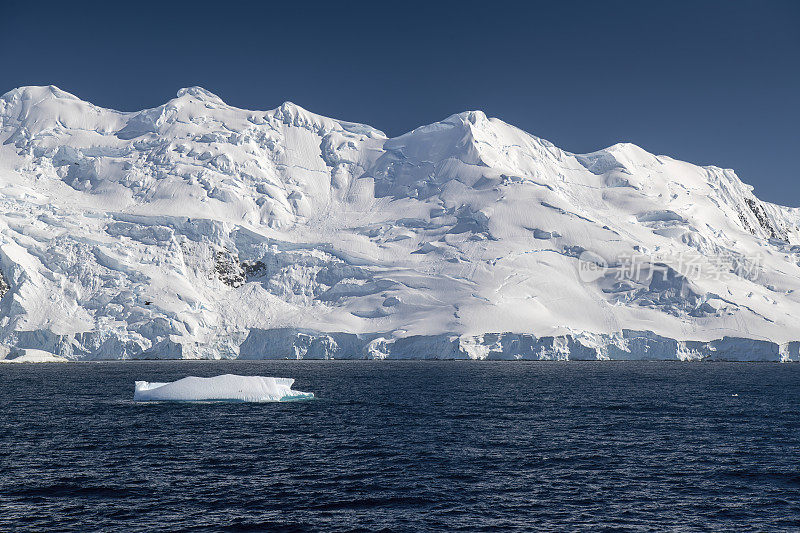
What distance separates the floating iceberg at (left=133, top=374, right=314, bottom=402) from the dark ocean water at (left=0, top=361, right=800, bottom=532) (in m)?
1.24

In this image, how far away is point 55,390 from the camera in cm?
9469

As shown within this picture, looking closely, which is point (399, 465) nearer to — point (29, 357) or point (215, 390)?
point (215, 390)

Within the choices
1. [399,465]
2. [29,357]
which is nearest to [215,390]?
[399,465]

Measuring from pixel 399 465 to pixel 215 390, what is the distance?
39727 millimetres

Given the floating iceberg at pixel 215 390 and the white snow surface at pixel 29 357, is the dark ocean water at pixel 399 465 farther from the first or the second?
the white snow surface at pixel 29 357

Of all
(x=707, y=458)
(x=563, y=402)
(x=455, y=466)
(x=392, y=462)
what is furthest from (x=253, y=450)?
(x=563, y=402)

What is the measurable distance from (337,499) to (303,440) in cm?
1814

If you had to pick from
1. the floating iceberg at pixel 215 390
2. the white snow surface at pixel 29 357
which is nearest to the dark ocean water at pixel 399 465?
the floating iceberg at pixel 215 390

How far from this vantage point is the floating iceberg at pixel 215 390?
79.1 meters

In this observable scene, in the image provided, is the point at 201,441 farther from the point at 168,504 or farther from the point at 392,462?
the point at 168,504

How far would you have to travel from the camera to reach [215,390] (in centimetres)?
7938

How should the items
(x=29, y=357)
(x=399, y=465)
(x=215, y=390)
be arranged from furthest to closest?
(x=29, y=357) < (x=215, y=390) < (x=399, y=465)

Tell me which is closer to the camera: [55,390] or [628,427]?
[628,427]

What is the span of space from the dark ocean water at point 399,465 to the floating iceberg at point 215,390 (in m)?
1.24
